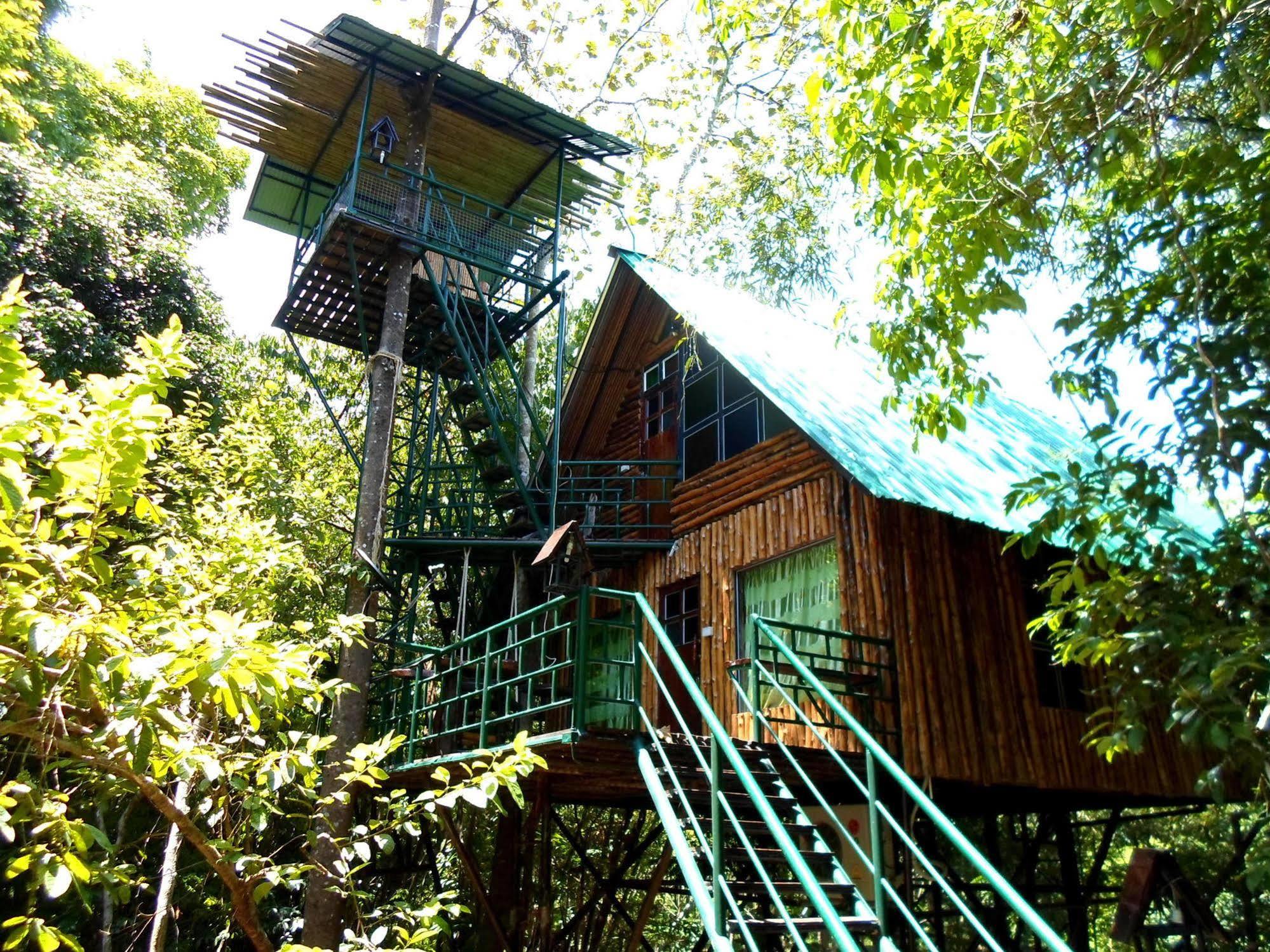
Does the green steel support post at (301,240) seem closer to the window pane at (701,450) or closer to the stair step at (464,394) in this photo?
the stair step at (464,394)

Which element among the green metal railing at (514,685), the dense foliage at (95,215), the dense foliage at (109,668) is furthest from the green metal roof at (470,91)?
the dense foliage at (109,668)

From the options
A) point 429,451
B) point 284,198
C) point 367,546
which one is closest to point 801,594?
point 367,546

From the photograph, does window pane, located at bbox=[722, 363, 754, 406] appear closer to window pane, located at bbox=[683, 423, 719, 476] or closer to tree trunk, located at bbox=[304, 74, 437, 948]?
window pane, located at bbox=[683, 423, 719, 476]

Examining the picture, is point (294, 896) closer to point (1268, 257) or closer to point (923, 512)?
point (923, 512)

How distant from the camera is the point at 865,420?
38.4 feet

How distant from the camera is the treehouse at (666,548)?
8.33 m

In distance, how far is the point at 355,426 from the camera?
66.3 feet

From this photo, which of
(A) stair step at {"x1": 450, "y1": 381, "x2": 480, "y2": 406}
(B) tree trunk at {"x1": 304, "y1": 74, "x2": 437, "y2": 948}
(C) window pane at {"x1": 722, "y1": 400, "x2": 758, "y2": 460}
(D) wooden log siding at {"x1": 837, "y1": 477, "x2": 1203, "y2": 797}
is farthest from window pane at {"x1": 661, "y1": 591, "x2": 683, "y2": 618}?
(A) stair step at {"x1": 450, "y1": 381, "x2": 480, "y2": 406}

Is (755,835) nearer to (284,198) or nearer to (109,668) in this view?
(109,668)

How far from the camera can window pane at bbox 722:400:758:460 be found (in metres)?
12.3

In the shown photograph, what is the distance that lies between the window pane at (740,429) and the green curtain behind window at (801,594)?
5.81ft

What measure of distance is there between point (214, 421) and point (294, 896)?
8392 millimetres

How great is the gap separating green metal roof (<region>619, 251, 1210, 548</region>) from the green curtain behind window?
50.7 inches

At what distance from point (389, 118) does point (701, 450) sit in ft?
21.2
